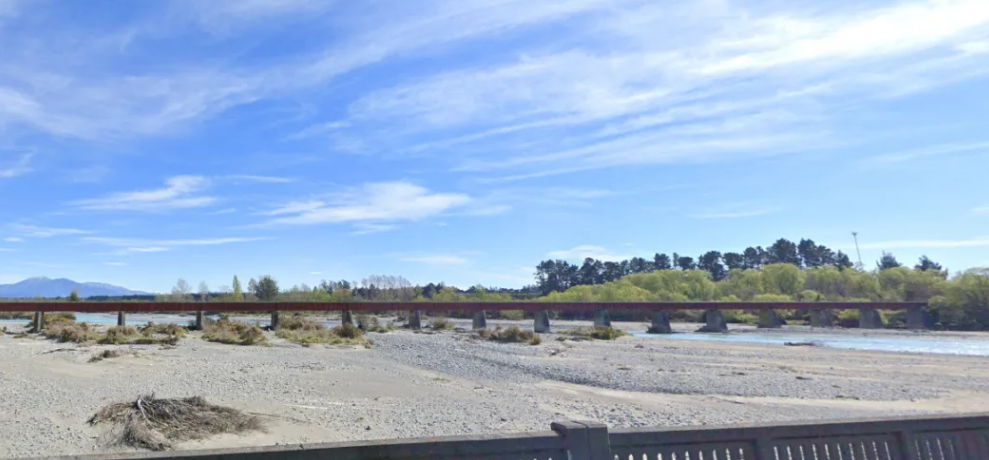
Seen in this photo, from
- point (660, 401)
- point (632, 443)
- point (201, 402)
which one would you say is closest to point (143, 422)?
point (201, 402)

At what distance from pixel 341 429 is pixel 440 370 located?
532 inches

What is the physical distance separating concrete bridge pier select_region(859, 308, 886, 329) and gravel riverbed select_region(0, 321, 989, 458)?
65219 millimetres

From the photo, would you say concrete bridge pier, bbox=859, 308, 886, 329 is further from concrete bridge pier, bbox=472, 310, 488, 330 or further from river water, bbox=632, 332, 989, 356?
concrete bridge pier, bbox=472, 310, 488, 330

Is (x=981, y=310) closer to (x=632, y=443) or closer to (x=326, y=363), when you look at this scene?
(x=326, y=363)

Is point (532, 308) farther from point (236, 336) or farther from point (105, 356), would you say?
point (105, 356)

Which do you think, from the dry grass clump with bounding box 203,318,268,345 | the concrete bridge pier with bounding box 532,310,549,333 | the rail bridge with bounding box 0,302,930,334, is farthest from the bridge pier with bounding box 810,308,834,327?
the dry grass clump with bounding box 203,318,268,345

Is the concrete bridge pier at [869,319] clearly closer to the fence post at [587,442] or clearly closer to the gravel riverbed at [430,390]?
the gravel riverbed at [430,390]

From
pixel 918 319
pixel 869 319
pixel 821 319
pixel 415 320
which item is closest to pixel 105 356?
pixel 415 320

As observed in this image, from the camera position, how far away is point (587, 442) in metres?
3.43

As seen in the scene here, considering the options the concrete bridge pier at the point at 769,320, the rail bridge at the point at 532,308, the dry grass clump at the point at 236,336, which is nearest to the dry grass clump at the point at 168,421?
the dry grass clump at the point at 236,336

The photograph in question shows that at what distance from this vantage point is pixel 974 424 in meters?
4.18

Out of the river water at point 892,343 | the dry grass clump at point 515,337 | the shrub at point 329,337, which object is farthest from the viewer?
the river water at point 892,343

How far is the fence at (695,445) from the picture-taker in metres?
3.21

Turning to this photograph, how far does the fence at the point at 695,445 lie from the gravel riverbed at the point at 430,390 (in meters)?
6.69
